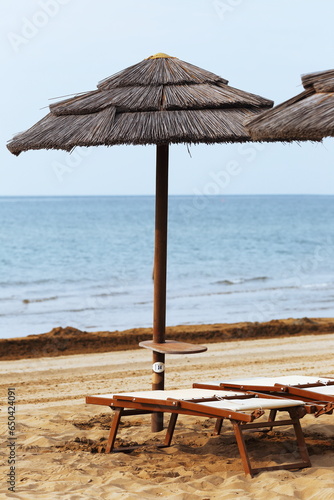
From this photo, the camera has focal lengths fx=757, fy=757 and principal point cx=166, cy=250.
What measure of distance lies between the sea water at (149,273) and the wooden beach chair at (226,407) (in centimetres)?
796

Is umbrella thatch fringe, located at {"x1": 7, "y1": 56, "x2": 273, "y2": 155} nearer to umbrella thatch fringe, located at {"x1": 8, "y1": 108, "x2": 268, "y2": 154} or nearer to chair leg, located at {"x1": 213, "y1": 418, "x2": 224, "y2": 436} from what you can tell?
umbrella thatch fringe, located at {"x1": 8, "y1": 108, "x2": 268, "y2": 154}

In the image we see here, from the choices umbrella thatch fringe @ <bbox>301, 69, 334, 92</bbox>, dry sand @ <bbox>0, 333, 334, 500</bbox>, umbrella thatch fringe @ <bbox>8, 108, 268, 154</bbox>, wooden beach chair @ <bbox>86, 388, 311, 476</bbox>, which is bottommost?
dry sand @ <bbox>0, 333, 334, 500</bbox>

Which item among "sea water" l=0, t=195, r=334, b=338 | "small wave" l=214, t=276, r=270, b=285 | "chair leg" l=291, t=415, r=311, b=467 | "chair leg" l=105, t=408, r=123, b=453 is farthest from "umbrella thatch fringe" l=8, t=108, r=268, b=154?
"small wave" l=214, t=276, r=270, b=285

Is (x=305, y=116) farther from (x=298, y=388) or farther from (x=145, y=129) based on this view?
(x=298, y=388)

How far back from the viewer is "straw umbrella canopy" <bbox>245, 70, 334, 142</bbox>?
4.63 meters

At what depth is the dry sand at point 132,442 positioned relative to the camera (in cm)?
438

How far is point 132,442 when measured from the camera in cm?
560

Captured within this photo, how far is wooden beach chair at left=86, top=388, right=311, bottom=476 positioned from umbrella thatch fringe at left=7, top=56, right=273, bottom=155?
67.4 inches

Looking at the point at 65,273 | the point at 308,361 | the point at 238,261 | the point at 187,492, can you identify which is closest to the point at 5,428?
the point at 187,492

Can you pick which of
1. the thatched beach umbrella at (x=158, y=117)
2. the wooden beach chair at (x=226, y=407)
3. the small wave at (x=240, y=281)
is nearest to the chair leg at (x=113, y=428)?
the wooden beach chair at (x=226, y=407)

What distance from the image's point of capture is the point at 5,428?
19.3 feet

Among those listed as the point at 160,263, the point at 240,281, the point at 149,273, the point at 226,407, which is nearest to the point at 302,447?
the point at 226,407

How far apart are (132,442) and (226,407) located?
47.6 inches

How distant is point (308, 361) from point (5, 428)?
4373mm
